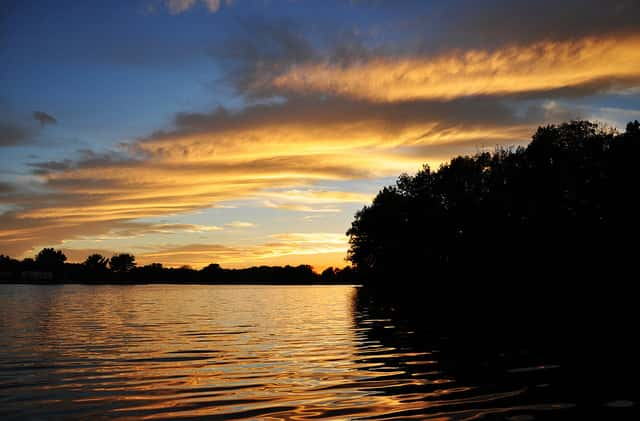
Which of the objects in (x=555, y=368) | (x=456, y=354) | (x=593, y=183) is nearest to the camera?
(x=555, y=368)

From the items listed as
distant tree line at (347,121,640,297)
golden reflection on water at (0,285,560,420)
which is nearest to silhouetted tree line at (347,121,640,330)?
distant tree line at (347,121,640,297)

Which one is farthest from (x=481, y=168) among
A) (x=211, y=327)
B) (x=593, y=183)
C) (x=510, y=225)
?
(x=211, y=327)

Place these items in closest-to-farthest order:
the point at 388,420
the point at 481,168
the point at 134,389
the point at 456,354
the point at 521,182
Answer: the point at 388,420 < the point at 134,389 < the point at 456,354 < the point at 521,182 < the point at 481,168

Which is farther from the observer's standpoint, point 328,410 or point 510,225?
point 510,225

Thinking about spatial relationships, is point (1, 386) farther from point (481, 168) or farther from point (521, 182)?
point (481, 168)

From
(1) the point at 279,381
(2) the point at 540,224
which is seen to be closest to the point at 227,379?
(1) the point at 279,381

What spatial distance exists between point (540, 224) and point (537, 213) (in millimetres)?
1794

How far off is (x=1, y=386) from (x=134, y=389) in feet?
13.4

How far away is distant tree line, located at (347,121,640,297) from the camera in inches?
2527

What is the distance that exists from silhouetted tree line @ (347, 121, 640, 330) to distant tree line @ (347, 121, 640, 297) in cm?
15

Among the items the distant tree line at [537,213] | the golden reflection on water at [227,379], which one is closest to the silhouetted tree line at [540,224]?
the distant tree line at [537,213]

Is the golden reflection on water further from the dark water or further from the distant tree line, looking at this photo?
the distant tree line

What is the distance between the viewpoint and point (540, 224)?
73250 millimetres

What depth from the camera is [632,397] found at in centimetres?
1322
